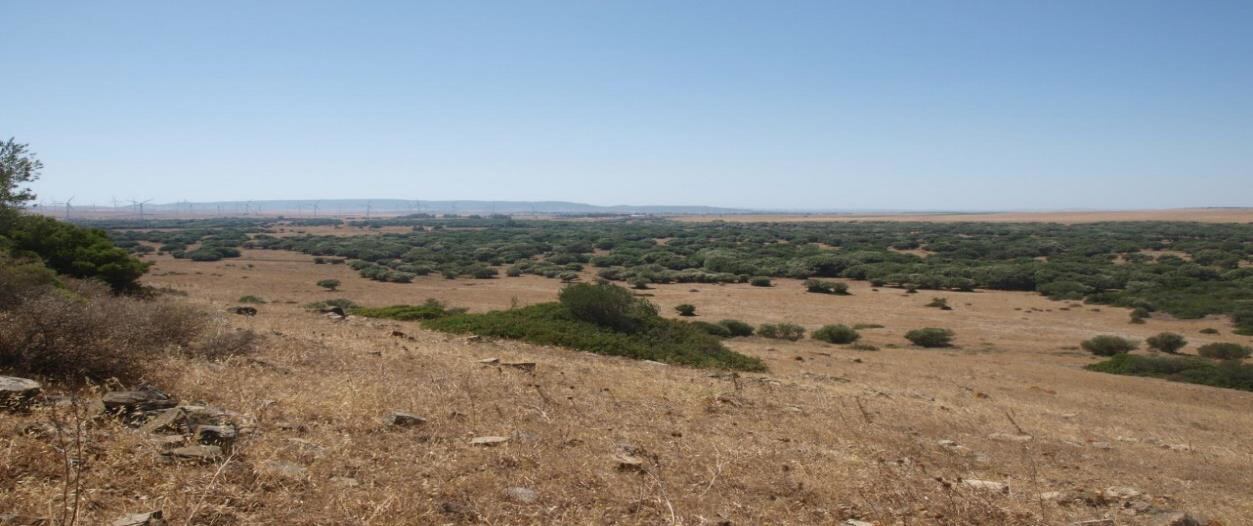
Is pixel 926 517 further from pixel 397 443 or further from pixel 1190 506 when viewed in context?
pixel 397 443

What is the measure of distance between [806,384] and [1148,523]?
7840mm

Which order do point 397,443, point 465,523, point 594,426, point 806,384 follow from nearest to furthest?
point 465,523 < point 397,443 < point 594,426 < point 806,384

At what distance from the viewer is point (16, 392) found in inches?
222

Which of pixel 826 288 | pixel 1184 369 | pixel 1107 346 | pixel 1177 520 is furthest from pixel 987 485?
pixel 826 288

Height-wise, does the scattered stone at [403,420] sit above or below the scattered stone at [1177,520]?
above

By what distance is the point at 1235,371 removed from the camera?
17.7 m

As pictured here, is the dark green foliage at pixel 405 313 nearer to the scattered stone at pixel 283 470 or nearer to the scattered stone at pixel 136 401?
the scattered stone at pixel 136 401

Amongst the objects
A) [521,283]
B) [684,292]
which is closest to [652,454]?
[684,292]

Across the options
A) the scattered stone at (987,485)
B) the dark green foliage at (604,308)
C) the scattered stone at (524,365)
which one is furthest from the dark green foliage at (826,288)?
the scattered stone at (987,485)

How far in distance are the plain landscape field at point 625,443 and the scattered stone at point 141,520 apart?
0.11 meters

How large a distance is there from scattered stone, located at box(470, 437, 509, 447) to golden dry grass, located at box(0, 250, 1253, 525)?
0.14m

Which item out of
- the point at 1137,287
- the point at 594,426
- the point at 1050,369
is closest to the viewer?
the point at 594,426

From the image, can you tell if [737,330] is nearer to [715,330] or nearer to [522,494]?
[715,330]

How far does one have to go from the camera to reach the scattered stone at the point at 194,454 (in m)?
5.16
